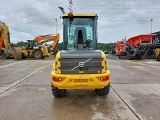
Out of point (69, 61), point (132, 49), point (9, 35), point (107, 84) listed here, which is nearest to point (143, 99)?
point (107, 84)

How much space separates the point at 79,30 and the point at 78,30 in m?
0.03

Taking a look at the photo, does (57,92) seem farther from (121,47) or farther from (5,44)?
(121,47)

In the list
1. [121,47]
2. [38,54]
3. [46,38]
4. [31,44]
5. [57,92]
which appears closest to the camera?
[57,92]

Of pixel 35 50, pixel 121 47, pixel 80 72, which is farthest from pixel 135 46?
pixel 80 72

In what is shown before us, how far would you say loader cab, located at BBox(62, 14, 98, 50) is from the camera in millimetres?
9461

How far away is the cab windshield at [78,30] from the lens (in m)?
9.47

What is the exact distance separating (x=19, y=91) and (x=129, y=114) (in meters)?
4.53

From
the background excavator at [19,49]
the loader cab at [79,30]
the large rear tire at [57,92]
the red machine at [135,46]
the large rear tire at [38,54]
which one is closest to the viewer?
the large rear tire at [57,92]

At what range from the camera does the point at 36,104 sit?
25.8 feet

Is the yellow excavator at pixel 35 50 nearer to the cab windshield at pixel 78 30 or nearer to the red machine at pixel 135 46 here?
the red machine at pixel 135 46

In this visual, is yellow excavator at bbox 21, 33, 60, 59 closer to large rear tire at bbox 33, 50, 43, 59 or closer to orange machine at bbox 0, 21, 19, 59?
large rear tire at bbox 33, 50, 43, 59

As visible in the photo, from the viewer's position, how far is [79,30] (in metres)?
9.49

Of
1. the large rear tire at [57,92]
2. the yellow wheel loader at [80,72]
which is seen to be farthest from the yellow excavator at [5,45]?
the yellow wheel loader at [80,72]

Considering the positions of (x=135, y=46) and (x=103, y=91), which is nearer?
(x=103, y=91)
